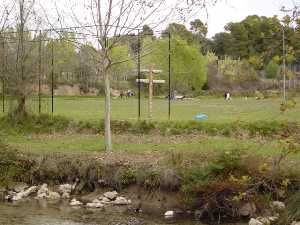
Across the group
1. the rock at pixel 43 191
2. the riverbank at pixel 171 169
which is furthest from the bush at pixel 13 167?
the rock at pixel 43 191

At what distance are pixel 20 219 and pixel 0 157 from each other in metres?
4.13

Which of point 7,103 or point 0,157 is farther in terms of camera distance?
point 7,103

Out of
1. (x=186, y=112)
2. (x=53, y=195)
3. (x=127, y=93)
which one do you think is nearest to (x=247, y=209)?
(x=53, y=195)

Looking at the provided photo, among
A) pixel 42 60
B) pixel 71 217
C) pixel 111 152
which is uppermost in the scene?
pixel 42 60

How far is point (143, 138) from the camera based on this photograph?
19.7 m

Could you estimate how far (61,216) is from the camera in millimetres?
13500

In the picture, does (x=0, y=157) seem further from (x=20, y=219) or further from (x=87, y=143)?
(x=20, y=219)

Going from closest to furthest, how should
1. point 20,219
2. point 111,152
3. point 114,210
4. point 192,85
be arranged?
point 20,219
point 114,210
point 111,152
point 192,85

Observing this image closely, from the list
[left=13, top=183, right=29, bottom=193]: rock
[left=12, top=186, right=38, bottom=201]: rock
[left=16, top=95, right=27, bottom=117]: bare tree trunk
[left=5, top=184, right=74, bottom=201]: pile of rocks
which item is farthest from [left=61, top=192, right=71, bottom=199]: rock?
[left=16, top=95, right=27, bottom=117]: bare tree trunk

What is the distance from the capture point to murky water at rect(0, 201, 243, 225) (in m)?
12.8

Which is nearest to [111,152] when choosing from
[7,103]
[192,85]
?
[7,103]

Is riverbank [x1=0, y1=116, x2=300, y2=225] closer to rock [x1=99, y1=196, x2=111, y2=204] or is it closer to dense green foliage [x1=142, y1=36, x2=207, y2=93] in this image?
rock [x1=99, y1=196, x2=111, y2=204]

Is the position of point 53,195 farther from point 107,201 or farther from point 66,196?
point 107,201

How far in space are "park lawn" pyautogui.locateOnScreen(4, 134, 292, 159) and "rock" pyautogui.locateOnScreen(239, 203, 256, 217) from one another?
2.28 meters
